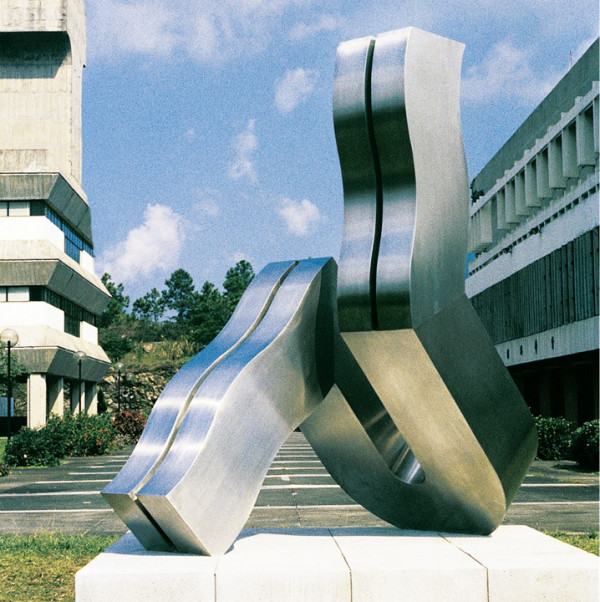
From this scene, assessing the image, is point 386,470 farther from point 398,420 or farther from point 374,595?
point 374,595

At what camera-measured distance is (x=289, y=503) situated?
57.4 ft

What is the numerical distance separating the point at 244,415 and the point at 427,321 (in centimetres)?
169

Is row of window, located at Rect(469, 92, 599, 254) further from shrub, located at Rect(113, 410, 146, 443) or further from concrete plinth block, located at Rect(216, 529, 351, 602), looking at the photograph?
concrete plinth block, located at Rect(216, 529, 351, 602)

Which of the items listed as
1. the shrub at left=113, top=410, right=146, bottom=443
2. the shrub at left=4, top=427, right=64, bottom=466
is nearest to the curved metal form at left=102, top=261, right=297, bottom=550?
the shrub at left=4, top=427, right=64, bottom=466

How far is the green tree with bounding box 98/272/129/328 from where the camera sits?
9662 centimetres

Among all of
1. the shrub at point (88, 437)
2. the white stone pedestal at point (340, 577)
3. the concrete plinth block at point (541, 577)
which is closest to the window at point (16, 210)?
the shrub at point (88, 437)

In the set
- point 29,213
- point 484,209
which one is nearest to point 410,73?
point 29,213

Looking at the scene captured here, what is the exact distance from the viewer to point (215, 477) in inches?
287

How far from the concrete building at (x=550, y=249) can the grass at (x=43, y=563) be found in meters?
22.8

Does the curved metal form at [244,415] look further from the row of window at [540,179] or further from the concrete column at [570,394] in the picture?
the concrete column at [570,394]

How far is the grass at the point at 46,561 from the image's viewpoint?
878 centimetres

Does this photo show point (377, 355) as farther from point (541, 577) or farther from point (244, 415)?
point (541, 577)

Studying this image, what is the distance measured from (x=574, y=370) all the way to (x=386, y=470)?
3416 centimetres

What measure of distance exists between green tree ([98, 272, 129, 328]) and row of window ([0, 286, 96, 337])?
38.0m
